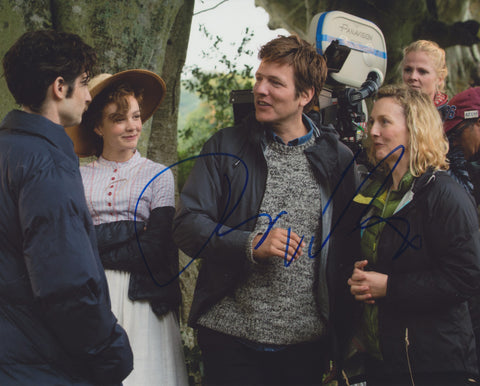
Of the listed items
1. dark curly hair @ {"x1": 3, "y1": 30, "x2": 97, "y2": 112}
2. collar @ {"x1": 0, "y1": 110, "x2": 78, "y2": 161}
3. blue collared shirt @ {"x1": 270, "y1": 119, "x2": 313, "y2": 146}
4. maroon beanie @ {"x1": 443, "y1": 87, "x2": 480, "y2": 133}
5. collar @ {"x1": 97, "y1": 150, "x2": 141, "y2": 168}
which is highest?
dark curly hair @ {"x1": 3, "y1": 30, "x2": 97, "y2": 112}

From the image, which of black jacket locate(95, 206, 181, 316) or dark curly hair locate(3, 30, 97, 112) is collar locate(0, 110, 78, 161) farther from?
black jacket locate(95, 206, 181, 316)

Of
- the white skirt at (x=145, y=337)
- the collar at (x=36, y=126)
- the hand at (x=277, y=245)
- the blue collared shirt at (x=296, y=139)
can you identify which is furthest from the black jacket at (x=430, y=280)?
the collar at (x=36, y=126)

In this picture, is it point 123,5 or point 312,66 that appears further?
point 123,5

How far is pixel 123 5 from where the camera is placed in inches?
127

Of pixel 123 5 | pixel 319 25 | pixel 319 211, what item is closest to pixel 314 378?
pixel 319 211

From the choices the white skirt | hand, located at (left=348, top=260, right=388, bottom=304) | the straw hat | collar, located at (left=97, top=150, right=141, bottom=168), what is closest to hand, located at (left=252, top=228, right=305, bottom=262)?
hand, located at (left=348, top=260, right=388, bottom=304)

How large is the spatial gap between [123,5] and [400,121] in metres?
2.12

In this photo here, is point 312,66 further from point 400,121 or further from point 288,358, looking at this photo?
point 288,358

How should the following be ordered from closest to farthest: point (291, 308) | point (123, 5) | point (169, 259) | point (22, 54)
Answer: point (22, 54) → point (291, 308) → point (169, 259) → point (123, 5)

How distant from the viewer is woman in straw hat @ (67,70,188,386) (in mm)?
2037

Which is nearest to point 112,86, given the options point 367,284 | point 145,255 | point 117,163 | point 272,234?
point 117,163

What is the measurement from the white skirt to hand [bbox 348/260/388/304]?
2.78ft

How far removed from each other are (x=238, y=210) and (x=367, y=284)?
62cm

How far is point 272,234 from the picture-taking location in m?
1.86
